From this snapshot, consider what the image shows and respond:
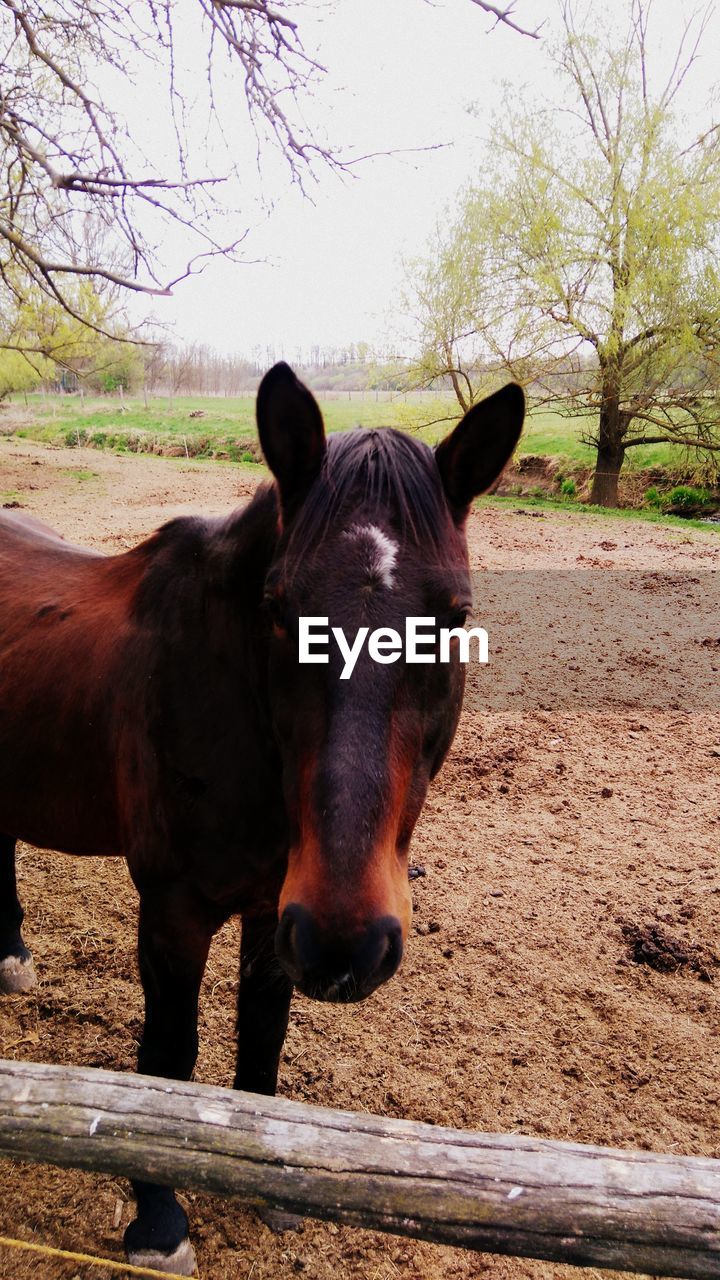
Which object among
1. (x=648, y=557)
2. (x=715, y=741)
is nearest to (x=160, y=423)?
(x=648, y=557)

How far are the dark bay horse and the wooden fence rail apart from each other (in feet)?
0.98

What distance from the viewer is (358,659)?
1363mm

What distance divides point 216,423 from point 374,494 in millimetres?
27348

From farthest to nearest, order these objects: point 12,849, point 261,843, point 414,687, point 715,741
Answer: point 715,741, point 12,849, point 261,843, point 414,687

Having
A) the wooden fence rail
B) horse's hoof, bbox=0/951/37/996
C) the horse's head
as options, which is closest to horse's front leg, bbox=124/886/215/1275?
the wooden fence rail

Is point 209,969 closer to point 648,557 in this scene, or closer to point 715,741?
point 715,741

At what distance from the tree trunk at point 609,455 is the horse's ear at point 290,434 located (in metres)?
17.4

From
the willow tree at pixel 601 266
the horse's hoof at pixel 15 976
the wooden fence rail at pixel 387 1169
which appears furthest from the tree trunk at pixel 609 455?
the wooden fence rail at pixel 387 1169

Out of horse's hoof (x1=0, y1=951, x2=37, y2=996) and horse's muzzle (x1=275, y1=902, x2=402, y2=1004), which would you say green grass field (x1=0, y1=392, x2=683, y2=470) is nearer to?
horse's hoof (x1=0, y1=951, x2=37, y2=996)

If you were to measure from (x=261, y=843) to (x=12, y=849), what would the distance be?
1865 mm

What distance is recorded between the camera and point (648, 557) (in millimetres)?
10922

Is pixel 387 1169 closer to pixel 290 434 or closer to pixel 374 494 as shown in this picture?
pixel 374 494

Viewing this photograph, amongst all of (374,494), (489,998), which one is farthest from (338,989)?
(489,998)

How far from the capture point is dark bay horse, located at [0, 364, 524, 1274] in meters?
1.30
